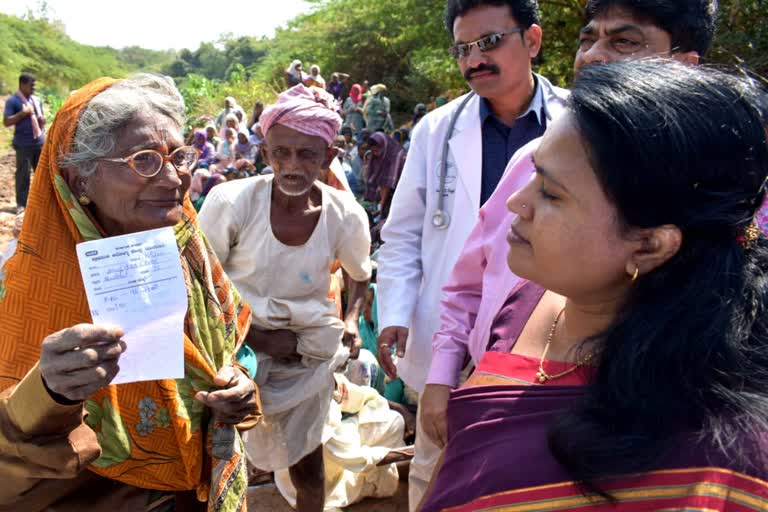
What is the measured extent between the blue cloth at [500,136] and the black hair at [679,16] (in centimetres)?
48

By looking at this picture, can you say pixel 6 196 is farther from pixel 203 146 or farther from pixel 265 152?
pixel 265 152

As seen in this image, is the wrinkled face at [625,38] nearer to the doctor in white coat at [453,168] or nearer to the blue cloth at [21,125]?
the doctor in white coat at [453,168]

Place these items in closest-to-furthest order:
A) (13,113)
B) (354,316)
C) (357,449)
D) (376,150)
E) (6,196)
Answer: (354,316) < (357,449) < (376,150) < (13,113) < (6,196)

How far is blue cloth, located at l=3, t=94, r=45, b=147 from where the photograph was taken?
1090 centimetres

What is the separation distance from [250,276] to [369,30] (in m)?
23.5

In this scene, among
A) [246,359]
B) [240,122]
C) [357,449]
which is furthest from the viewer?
[240,122]

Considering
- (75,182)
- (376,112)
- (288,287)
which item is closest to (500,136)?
(288,287)

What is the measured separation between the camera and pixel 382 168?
374 inches

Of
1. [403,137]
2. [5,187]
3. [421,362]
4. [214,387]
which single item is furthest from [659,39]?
[5,187]

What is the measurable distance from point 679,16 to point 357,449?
2.76 metres

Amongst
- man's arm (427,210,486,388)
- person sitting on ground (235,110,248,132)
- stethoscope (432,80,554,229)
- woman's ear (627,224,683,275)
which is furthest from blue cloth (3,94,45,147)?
woman's ear (627,224,683,275)

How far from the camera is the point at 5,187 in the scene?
15.1 meters

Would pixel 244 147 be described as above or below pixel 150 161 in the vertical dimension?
below

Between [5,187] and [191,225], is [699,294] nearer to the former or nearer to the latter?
[191,225]
